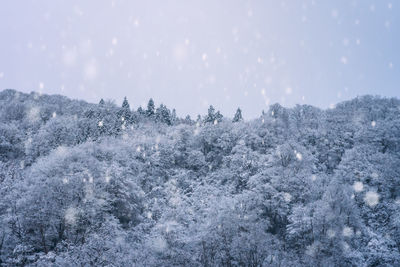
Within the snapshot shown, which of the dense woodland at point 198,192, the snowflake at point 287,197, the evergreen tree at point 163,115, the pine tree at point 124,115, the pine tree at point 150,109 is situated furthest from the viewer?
the pine tree at point 150,109

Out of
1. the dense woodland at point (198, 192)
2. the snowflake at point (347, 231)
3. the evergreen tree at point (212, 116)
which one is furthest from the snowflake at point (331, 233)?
the evergreen tree at point (212, 116)

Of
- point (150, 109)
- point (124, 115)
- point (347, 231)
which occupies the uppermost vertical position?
point (150, 109)

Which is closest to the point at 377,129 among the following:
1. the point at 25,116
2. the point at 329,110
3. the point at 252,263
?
the point at 329,110

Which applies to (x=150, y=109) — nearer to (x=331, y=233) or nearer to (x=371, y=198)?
(x=371, y=198)

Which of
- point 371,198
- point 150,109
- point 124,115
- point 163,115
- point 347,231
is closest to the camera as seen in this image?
point 347,231

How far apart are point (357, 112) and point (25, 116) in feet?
285

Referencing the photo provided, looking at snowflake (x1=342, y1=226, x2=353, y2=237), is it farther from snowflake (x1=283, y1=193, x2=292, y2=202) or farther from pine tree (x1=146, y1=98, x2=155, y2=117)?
pine tree (x1=146, y1=98, x2=155, y2=117)

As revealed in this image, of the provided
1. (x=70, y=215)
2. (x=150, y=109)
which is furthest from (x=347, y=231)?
(x=150, y=109)

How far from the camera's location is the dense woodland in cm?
2944

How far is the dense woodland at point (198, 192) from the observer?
2944 centimetres

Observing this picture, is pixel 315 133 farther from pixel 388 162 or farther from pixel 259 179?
pixel 259 179

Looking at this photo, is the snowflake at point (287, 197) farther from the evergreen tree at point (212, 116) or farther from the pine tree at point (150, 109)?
the pine tree at point (150, 109)

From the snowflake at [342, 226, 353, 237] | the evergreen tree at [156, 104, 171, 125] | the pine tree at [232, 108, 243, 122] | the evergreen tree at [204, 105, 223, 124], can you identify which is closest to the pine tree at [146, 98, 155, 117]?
the evergreen tree at [156, 104, 171, 125]

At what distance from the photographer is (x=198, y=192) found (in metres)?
47.4
